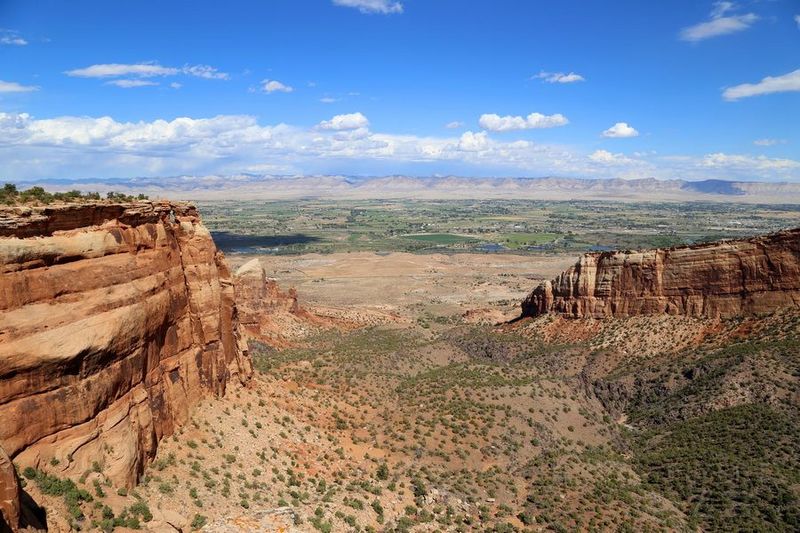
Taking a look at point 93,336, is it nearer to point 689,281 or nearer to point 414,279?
point 689,281

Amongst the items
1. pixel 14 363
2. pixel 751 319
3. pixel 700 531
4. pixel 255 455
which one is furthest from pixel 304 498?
pixel 751 319

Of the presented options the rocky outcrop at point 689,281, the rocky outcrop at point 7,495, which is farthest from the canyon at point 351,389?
the rocky outcrop at point 689,281

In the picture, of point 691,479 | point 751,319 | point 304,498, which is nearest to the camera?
point 304,498

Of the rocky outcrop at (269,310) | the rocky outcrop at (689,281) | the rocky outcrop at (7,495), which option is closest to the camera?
the rocky outcrop at (7,495)

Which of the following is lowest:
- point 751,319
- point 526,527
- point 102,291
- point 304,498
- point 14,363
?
point 526,527

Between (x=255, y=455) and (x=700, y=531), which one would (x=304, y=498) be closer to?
(x=255, y=455)

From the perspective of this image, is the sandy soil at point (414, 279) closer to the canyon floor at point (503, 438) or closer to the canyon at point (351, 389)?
the canyon at point (351, 389)

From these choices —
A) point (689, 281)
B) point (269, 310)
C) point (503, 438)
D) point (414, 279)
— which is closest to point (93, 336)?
point (503, 438)
